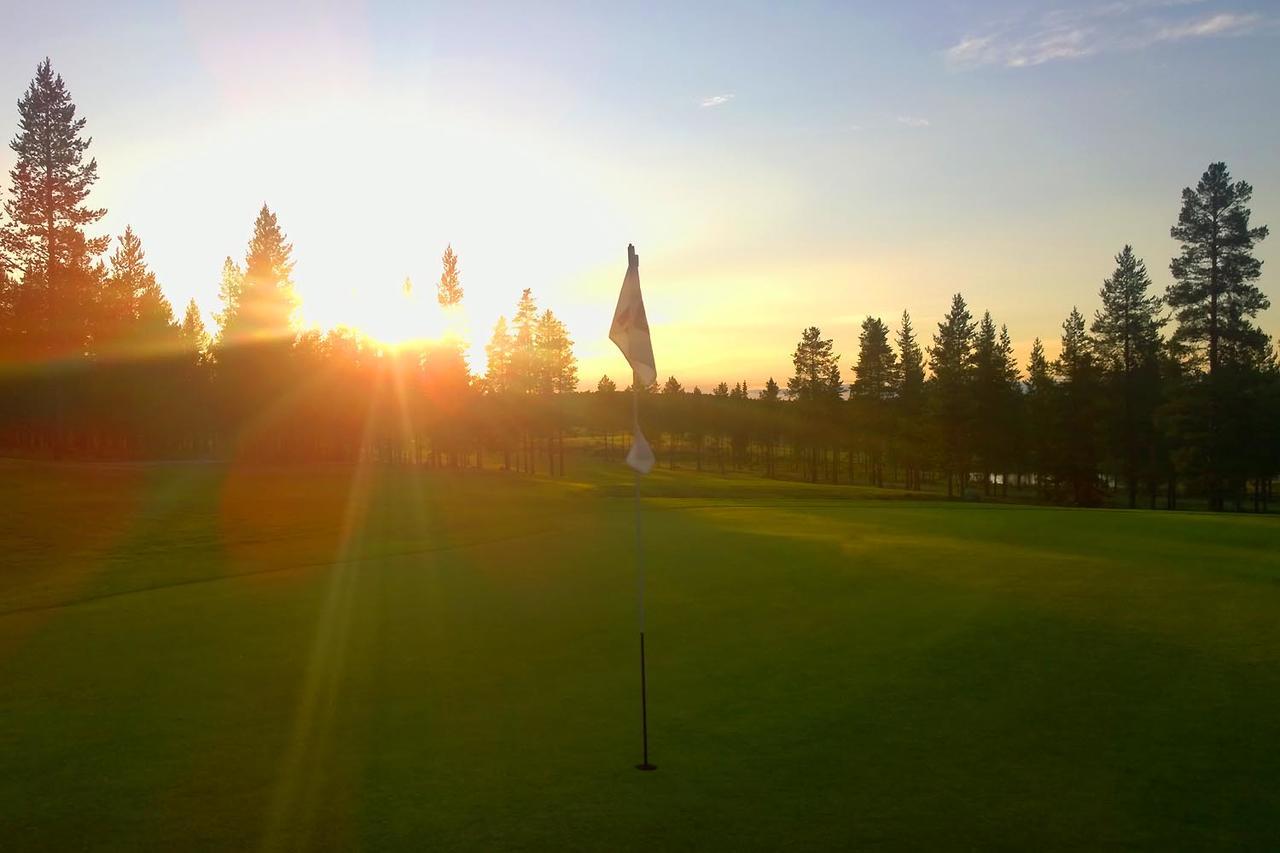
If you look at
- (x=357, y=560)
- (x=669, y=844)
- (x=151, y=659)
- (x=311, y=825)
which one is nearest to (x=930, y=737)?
(x=669, y=844)

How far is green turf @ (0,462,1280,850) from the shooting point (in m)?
6.88

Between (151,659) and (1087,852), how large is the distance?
11434mm

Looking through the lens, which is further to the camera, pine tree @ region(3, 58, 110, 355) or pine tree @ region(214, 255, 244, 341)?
pine tree @ region(214, 255, 244, 341)

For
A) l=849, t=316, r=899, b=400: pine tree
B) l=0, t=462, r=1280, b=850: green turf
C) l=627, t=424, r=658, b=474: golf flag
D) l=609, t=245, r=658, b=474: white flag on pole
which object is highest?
l=849, t=316, r=899, b=400: pine tree

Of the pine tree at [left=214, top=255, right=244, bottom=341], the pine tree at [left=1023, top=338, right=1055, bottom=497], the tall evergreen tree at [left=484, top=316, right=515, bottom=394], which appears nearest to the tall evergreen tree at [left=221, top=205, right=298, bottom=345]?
the pine tree at [left=214, top=255, right=244, bottom=341]

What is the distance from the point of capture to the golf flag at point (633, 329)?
29.5 feet

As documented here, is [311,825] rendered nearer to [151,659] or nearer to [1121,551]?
[151,659]

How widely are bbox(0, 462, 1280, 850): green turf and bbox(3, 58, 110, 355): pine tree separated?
37.0m

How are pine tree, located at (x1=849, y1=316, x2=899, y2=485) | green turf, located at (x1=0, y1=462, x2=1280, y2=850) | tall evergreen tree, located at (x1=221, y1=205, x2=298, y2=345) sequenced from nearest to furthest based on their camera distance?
green turf, located at (x1=0, y1=462, x2=1280, y2=850), tall evergreen tree, located at (x1=221, y1=205, x2=298, y2=345), pine tree, located at (x1=849, y1=316, x2=899, y2=485)

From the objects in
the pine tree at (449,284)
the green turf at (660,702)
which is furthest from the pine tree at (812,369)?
the green turf at (660,702)

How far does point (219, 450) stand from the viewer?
316ft

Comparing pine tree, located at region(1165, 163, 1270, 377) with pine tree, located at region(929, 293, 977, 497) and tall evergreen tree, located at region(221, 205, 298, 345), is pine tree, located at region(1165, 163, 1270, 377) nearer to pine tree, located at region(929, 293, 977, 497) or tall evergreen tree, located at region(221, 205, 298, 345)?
pine tree, located at region(929, 293, 977, 497)

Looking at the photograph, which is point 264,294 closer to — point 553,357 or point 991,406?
point 553,357

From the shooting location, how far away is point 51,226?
5309 cm
